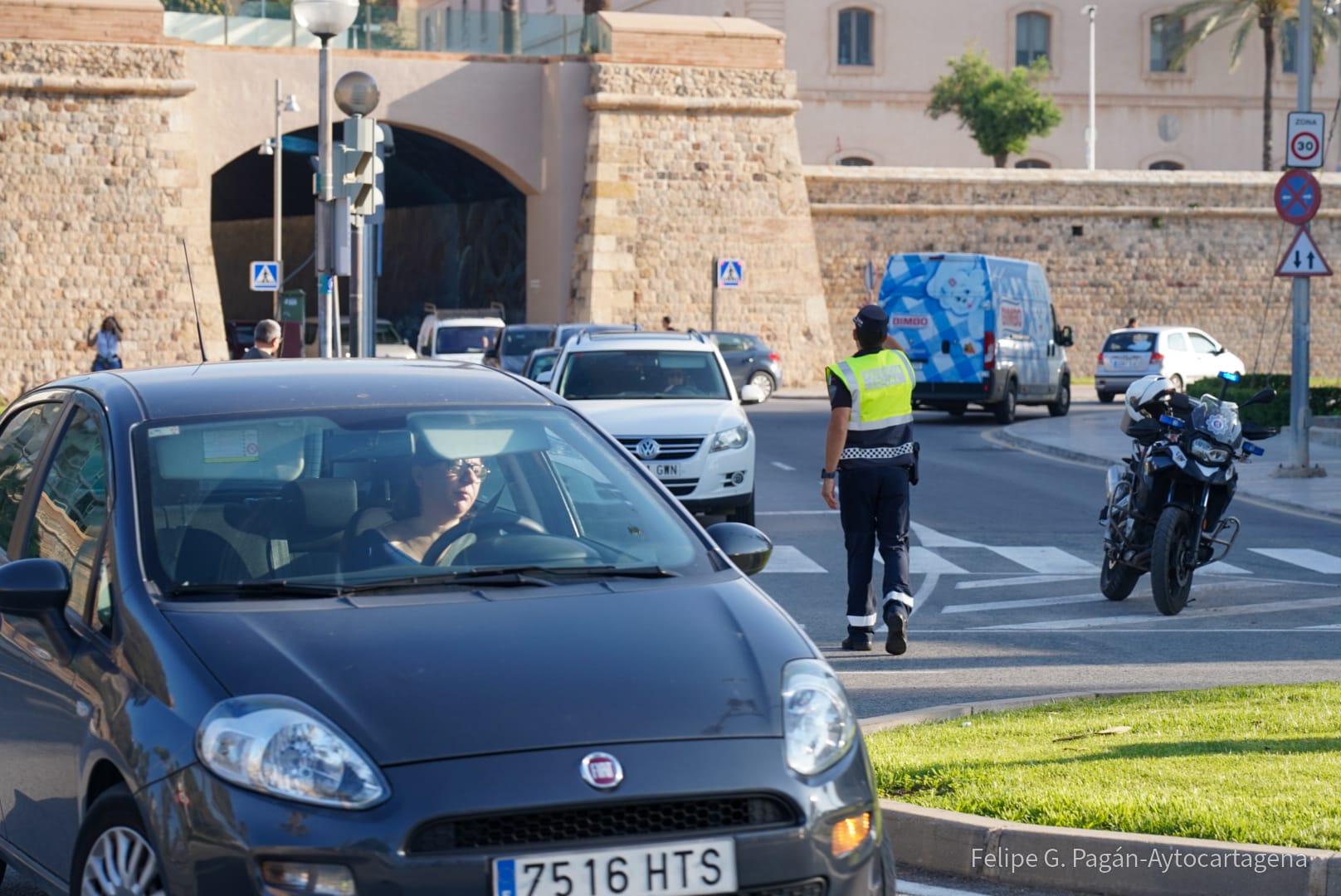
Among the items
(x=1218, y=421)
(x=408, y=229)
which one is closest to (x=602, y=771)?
(x=1218, y=421)

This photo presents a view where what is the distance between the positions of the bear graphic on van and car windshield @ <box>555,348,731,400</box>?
47.5 feet

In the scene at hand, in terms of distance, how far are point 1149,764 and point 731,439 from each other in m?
9.31

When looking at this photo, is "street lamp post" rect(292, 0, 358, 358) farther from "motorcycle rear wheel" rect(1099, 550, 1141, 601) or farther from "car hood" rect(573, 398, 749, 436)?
"motorcycle rear wheel" rect(1099, 550, 1141, 601)

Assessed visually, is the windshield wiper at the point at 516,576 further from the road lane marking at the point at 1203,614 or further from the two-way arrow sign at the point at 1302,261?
the two-way arrow sign at the point at 1302,261

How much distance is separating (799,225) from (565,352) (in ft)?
103

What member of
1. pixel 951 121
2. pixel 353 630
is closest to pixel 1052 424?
pixel 353 630

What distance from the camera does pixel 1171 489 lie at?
11.7m

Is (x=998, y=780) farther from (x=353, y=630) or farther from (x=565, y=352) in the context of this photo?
(x=565, y=352)

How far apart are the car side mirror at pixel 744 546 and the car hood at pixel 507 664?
0.69 meters

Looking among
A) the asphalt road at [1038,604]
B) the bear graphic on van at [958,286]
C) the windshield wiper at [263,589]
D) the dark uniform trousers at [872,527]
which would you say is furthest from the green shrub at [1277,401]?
the windshield wiper at [263,589]

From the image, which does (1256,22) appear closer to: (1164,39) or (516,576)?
(1164,39)

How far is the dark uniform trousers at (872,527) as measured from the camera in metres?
10.1

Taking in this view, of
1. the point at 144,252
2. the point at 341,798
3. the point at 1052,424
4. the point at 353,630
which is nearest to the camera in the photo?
the point at 341,798

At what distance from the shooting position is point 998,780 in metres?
6.28
